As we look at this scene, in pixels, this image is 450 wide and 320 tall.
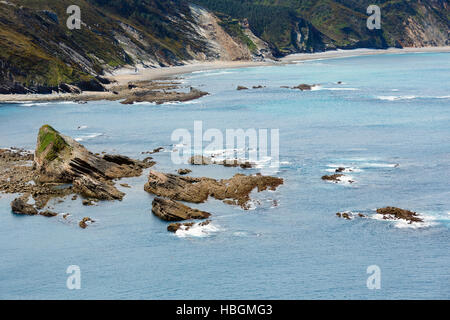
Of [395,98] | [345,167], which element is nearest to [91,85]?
[395,98]

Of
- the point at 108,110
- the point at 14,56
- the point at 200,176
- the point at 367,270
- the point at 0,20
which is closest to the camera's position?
the point at 367,270

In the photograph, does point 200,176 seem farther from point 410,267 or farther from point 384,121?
point 384,121

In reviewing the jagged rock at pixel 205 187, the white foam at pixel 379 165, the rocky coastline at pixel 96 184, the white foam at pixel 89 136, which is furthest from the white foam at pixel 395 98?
the jagged rock at pixel 205 187

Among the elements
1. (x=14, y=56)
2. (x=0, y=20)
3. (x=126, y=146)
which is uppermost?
(x=0, y=20)

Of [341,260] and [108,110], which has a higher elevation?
[108,110]

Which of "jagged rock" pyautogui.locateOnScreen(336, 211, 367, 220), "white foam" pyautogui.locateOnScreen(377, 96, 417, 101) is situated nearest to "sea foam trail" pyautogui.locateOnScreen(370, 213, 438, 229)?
"jagged rock" pyautogui.locateOnScreen(336, 211, 367, 220)

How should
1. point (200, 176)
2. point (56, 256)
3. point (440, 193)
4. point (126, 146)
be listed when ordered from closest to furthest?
→ point (56, 256), point (440, 193), point (200, 176), point (126, 146)

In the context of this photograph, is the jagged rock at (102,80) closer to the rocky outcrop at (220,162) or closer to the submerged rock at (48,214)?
the rocky outcrop at (220,162)

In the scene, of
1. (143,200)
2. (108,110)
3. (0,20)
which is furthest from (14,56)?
(143,200)
